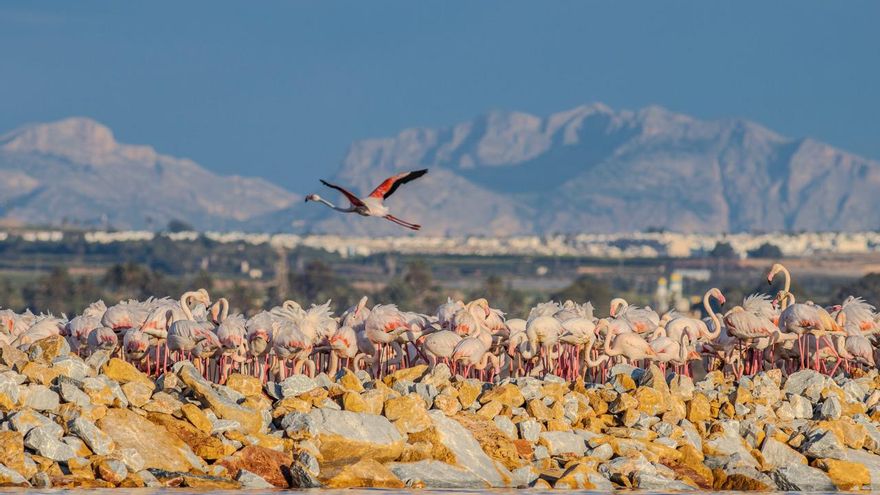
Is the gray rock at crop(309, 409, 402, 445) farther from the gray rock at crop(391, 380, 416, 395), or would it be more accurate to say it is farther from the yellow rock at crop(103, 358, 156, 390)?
the yellow rock at crop(103, 358, 156, 390)

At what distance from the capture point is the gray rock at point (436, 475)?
23341mm

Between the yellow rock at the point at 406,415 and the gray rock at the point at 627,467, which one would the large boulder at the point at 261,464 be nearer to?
the yellow rock at the point at 406,415

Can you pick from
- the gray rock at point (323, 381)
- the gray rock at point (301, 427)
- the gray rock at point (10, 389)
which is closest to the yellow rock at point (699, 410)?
the gray rock at point (323, 381)

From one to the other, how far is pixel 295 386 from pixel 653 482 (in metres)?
4.93

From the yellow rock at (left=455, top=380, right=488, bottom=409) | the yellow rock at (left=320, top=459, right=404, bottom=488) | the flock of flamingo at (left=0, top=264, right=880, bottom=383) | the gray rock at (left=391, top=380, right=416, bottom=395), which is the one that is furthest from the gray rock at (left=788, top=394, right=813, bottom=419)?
the yellow rock at (left=320, top=459, right=404, bottom=488)

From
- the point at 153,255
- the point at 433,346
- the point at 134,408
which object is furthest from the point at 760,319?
the point at 153,255

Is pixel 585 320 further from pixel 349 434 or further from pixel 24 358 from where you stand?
pixel 24 358

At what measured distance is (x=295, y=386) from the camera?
24.9 m

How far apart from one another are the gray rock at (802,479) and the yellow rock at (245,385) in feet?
22.8

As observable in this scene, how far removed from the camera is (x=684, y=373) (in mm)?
29641

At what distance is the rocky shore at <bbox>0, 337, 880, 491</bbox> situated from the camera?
2242 cm

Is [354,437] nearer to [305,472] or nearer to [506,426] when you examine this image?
[305,472]

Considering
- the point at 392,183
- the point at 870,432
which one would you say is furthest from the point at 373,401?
the point at 870,432

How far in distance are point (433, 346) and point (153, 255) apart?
A: 172 meters
